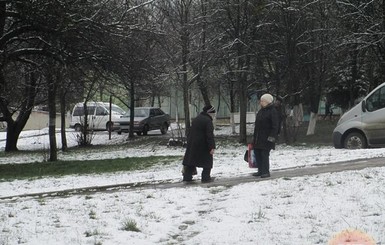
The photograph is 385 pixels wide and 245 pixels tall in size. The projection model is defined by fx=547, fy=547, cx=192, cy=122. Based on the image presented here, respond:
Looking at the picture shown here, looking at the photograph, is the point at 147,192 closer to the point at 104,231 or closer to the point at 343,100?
the point at 104,231

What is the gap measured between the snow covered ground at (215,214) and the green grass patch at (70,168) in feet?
18.9

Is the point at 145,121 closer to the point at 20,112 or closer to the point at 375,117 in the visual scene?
the point at 20,112

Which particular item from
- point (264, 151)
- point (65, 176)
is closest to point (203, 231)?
point (264, 151)

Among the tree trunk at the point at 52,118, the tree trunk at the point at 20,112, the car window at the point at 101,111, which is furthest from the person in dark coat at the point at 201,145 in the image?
the car window at the point at 101,111

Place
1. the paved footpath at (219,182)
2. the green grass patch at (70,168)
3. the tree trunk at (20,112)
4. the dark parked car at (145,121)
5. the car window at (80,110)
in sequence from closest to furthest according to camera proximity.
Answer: the paved footpath at (219,182) < the green grass patch at (70,168) < the tree trunk at (20,112) < the dark parked car at (145,121) < the car window at (80,110)

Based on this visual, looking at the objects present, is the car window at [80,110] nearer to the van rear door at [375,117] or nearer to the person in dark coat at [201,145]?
the van rear door at [375,117]

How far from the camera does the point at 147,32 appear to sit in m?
16.7

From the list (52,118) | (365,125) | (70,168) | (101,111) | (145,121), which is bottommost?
(70,168)

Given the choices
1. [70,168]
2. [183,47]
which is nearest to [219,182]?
[70,168]

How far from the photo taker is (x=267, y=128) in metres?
10.7

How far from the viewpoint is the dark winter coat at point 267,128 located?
10.6 metres

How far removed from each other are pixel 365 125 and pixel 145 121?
1895 cm

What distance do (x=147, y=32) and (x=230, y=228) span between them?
10.8 m

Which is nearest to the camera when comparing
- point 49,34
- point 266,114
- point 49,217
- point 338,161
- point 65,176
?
point 49,217
